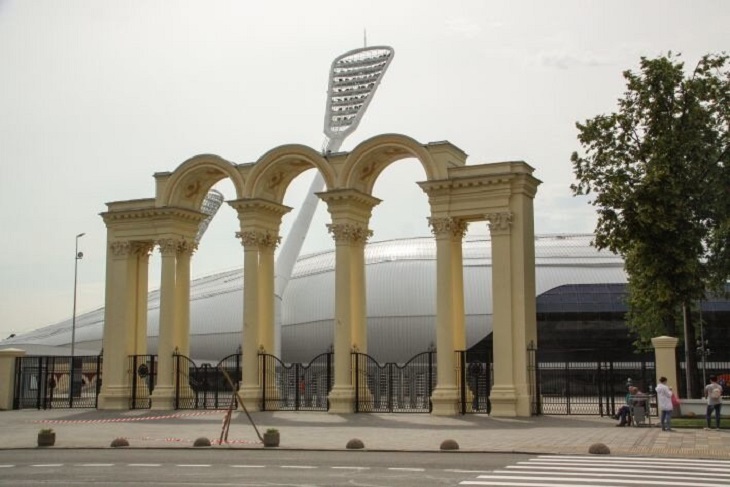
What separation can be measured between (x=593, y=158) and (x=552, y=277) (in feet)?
150

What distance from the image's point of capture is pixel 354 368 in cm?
3903

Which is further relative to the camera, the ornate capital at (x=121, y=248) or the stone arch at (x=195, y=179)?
the ornate capital at (x=121, y=248)

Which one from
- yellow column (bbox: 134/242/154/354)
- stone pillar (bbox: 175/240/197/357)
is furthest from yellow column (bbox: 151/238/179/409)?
yellow column (bbox: 134/242/154/354)

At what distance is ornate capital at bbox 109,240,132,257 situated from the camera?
4438 cm

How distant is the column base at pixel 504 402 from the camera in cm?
3503

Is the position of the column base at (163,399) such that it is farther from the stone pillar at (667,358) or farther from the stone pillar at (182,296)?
the stone pillar at (667,358)

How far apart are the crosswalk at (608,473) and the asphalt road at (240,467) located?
674mm

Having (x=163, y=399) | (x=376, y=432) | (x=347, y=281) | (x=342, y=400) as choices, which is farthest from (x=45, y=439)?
(x=163, y=399)

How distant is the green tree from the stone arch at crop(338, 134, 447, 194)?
6.49 m

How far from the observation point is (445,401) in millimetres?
36281

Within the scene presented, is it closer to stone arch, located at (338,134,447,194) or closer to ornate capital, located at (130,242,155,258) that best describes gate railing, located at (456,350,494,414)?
stone arch, located at (338,134,447,194)

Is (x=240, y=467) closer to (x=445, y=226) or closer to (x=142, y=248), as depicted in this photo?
(x=445, y=226)

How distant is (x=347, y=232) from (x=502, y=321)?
7.89 meters

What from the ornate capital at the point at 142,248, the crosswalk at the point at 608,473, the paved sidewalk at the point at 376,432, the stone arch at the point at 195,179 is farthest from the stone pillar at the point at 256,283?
the crosswalk at the point at 608,473
